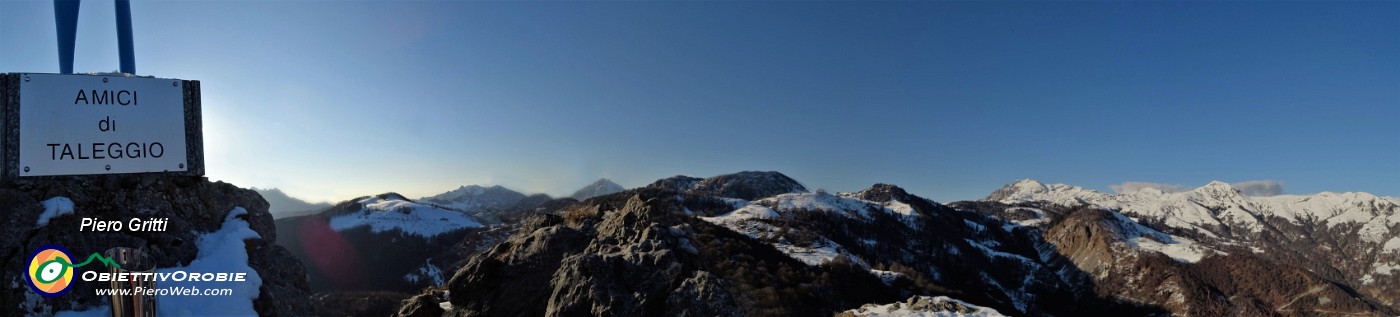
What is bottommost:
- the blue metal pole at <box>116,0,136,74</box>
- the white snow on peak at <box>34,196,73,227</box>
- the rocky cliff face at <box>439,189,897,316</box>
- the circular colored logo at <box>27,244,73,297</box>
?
the rocky cliff face at <box>439,189,897,316</box>

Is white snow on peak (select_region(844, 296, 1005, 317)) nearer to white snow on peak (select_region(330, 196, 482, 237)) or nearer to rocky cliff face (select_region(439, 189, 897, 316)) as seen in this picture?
rocky cliff face (select_region(439, 189, 897, 316))

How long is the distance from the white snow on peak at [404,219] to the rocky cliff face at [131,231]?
555ft

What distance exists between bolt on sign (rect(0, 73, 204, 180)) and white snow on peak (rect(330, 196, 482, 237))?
17020cm

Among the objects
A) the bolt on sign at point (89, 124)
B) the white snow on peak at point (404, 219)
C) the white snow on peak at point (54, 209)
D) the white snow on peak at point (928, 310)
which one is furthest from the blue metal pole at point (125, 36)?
the white snow on peak at point (404, 219)

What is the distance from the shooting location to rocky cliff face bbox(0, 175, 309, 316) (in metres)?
9.62

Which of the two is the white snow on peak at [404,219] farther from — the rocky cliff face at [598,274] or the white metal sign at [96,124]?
the rocky cliff face at [598,274]

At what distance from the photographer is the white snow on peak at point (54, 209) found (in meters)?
10.2

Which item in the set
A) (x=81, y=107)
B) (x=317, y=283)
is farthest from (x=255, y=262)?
(x=317, y=283)

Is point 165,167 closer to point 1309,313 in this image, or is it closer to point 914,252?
point 914,252

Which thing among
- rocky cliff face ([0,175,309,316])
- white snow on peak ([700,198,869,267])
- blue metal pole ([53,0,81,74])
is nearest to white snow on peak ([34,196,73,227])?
rocky cliff face ([0,175,309,316])

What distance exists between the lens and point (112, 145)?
11.0 metres

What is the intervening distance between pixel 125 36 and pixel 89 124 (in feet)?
16.1

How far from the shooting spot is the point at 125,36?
14.0 metres

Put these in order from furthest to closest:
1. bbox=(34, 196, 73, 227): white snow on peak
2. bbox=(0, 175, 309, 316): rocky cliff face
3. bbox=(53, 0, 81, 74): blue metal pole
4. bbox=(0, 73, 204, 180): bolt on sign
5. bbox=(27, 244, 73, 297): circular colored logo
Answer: bbox=(53, 0, 81, 74): blue metal pole → bbox=(0, 73, 204, 180): bolt on sign → bbox=(34, 196, 73, 227): white snow on peak → bbox=(0, 175, 309, 316): rocky cliff face → bbox=(27, 244, 73, 297): circular colored logo
